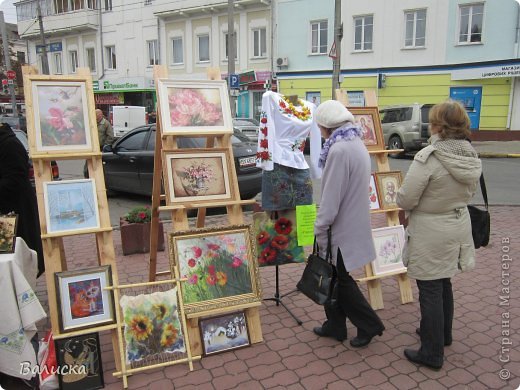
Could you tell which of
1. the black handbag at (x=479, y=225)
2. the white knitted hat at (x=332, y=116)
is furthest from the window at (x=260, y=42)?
the black handbag at (x=479, y=225)

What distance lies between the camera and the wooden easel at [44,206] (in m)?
2.97

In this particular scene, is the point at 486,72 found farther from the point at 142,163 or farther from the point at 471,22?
the point at 142,163

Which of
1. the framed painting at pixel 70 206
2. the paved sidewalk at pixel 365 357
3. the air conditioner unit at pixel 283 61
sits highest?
the air conditioner unit at pixel 283 61

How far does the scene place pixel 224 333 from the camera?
10.8 feet

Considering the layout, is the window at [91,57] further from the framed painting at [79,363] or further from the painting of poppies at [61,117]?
the framed painting at [79,363]

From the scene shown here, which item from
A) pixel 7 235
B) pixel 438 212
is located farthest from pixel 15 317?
pixel 438 212

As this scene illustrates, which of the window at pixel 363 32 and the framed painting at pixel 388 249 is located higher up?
the window at pixel 363 32

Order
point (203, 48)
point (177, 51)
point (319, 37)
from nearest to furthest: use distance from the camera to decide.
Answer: point (319, 37), point (203, 48), point (177, 51)

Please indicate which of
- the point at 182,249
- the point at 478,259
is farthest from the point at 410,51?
→ the point at 182,249

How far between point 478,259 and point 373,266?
199 centimetres

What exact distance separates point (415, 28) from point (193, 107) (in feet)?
59.2

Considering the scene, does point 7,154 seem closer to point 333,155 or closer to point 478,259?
point 333,155

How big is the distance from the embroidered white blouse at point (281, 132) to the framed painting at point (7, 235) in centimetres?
198

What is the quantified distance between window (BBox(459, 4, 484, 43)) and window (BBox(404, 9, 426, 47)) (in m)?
1.47
